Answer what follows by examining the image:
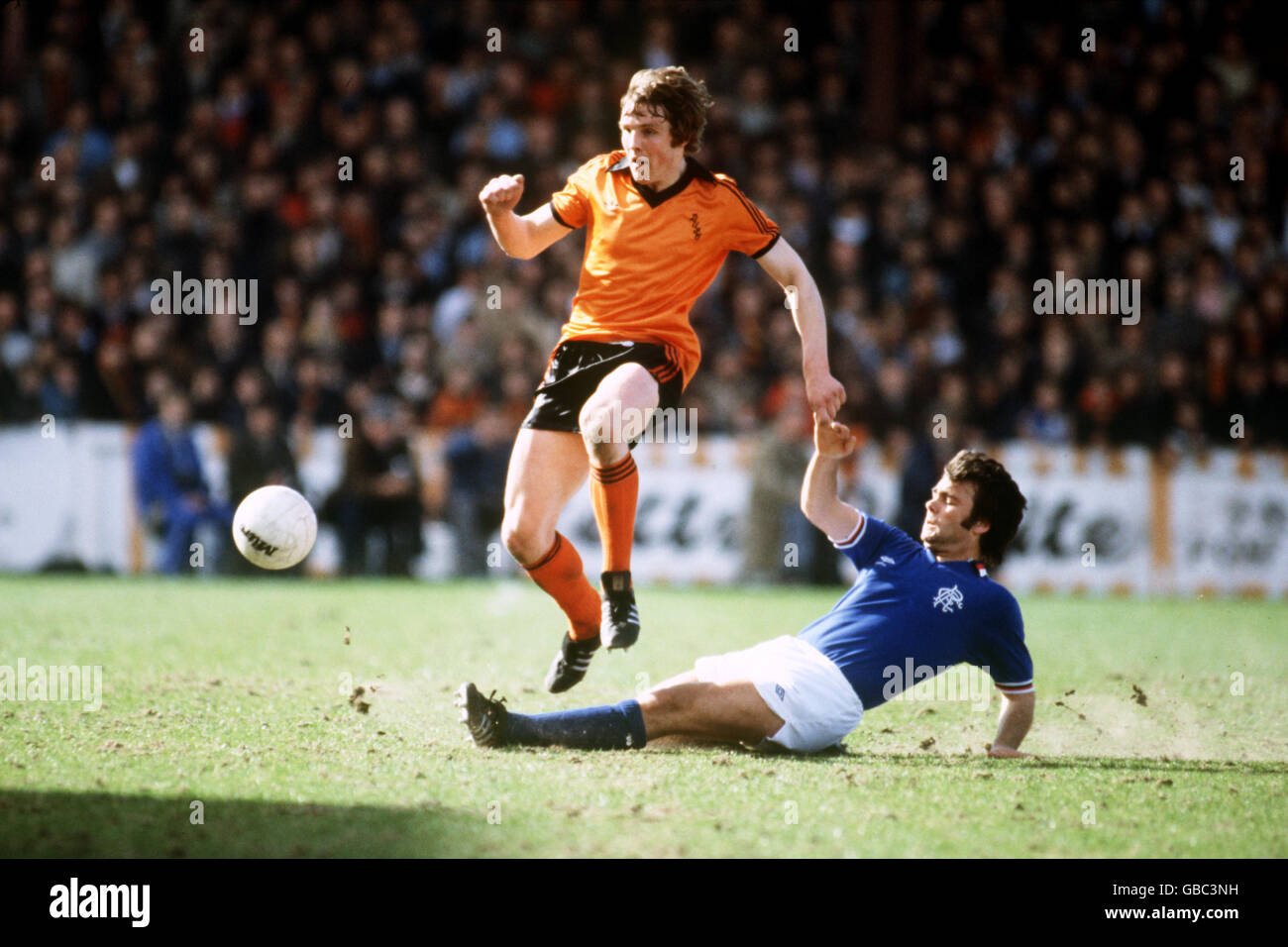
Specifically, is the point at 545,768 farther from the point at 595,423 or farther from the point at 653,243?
the point at 653,243

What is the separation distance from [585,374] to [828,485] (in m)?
1.12

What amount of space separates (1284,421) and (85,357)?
11.9 meters

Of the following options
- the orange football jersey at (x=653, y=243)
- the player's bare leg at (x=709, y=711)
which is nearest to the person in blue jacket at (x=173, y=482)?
the orange football jersey at (x=653, y=243)

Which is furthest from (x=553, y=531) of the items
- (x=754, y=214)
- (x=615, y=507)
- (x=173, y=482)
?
(x=173, y=482)

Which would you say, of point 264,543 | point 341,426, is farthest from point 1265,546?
point 264,543

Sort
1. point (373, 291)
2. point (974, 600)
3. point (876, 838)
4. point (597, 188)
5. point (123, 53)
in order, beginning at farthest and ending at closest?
point (123, 53) < point (373, 291) < point (597, 188) < point (974, 600) < point (876, 838)

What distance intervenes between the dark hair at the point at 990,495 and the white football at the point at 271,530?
2.68 m

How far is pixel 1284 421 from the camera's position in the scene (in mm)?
14742

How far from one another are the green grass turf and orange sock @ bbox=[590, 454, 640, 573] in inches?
33.2

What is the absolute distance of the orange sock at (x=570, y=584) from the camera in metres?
5.97

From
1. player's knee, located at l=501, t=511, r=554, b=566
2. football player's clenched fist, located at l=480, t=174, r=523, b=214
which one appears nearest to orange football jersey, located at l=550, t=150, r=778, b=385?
football player's clenched fist, located at l=480, t=174, r=523, b=214

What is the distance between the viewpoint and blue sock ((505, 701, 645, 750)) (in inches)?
205

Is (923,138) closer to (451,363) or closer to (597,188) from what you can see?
(451,363)

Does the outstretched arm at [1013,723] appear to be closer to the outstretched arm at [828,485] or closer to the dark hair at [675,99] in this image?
the outstretched arm at [828,485]
